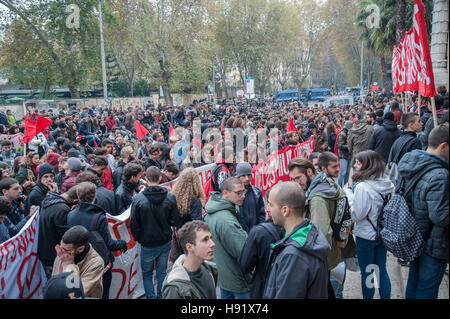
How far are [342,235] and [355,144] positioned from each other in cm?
472

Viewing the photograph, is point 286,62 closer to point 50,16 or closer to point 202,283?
point 50,16

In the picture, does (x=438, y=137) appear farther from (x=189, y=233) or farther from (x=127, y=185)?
(x=127, y=185)

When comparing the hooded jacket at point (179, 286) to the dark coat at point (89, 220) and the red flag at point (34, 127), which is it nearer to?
the dark coat at point (89, 220)

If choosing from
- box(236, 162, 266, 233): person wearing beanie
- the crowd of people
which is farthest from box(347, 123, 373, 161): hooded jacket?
box(236, 162, 266, 233): person wearing beanie

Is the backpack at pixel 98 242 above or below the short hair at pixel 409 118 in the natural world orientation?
below

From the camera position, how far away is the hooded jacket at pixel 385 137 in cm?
709

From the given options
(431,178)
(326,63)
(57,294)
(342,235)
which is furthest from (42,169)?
(326,63)

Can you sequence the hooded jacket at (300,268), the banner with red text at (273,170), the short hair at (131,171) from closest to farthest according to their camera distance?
the hooded jacket at (300,268) < the short hair at (131,171) < the banner with red text at (273,170)

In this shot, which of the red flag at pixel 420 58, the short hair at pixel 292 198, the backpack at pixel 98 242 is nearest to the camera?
the short hair at pixel 292 198

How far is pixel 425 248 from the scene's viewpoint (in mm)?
3309

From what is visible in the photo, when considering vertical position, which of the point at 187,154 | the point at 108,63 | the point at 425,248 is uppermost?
the point at 108,63

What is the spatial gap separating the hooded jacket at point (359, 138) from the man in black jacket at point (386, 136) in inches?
25.4

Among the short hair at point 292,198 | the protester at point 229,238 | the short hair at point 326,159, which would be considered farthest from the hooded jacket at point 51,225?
the short hair at point 326,159

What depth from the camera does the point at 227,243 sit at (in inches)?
131
